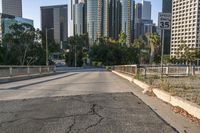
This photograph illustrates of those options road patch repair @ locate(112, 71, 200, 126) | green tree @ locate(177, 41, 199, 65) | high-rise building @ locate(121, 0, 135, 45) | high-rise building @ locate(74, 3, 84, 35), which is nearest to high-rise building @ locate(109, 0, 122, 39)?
high-rise building @ locate(121, 0, 135, 45)

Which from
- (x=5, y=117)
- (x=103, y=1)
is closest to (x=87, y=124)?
(x=5, y=117)

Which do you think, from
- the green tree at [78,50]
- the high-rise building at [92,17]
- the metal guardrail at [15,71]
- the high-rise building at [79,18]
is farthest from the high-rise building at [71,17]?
the metal guardrail at [15,71]

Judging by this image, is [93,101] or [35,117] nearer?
[35,117]

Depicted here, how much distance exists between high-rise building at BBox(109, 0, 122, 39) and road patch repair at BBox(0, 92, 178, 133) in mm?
134382

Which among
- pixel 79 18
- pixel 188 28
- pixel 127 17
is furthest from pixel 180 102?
pixel 79 18

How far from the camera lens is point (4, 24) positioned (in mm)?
107438

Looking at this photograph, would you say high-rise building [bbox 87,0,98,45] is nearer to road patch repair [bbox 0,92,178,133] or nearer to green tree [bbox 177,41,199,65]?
green tree [bbox 177,41,199,65]

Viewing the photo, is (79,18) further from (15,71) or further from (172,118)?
(172,118)

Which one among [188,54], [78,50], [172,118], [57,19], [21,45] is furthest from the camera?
[57,19]

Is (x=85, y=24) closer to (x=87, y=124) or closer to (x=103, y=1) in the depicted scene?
(x=103, y=1)

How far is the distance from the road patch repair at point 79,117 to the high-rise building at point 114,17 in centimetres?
13438

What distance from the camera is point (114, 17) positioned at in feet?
477

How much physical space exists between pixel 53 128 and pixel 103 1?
135332 millimetres

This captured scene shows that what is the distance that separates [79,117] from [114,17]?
140m
